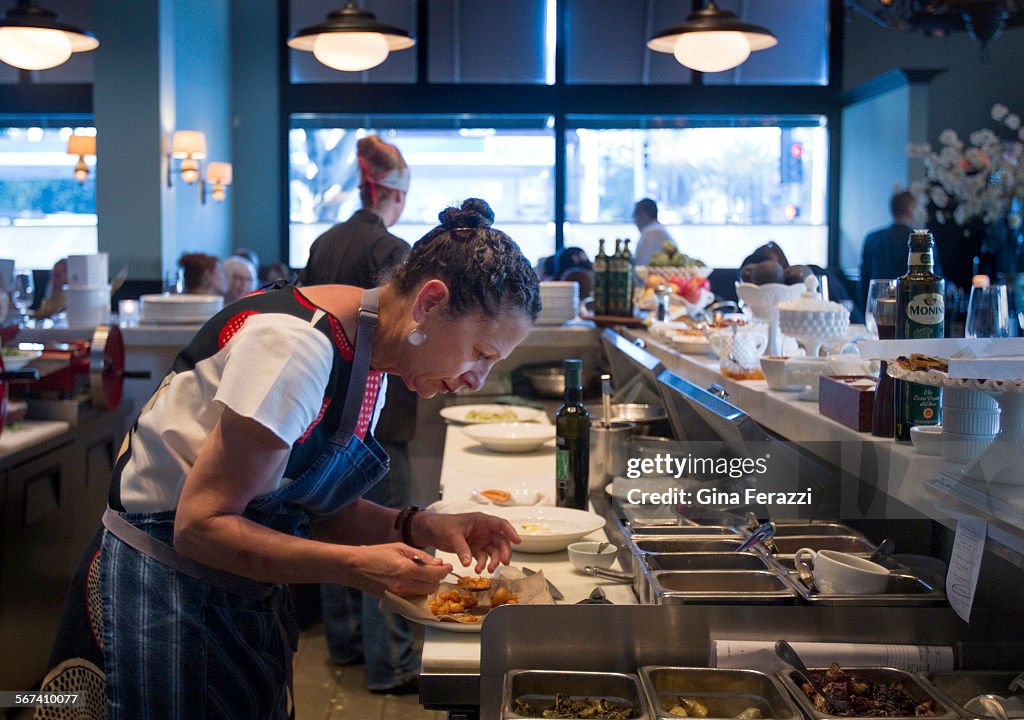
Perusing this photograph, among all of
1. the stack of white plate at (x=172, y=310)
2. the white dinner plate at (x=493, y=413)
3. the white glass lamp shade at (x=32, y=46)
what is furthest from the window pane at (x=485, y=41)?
the white dinner plate at (x=493, y=413)

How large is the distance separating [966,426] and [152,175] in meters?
8.06

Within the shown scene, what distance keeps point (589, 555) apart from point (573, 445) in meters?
0.48

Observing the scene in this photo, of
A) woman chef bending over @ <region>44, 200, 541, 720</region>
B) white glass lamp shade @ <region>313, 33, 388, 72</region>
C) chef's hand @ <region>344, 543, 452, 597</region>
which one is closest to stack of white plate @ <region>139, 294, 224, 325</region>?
white glass lamp shade @ <region>313, 33, 388, 72</region>

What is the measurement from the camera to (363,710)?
3.51m

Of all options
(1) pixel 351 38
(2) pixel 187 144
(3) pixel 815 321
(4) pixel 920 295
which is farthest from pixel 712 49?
(2) pixel 187 144

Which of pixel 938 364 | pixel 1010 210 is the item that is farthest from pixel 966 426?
pixel 1010 210

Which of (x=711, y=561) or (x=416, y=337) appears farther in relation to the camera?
(x=711, y=561)

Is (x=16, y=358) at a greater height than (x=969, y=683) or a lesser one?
greater

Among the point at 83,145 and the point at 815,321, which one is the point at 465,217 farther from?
the point at 83,145

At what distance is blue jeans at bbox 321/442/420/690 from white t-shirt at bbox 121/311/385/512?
2.09 metres

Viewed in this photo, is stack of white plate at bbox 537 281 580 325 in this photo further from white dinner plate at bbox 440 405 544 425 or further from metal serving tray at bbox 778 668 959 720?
metal serving tray at bbox 778 668 959 720

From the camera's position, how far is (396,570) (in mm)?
1457

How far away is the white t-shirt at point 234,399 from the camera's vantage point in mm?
1384

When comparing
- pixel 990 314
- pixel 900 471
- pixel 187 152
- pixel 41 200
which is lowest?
pixel 900 471
